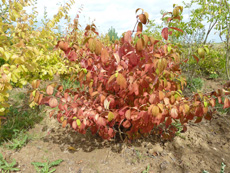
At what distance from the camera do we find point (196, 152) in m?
2.11

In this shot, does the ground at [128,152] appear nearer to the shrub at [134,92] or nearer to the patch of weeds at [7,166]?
the patch of weeds at [7,166]

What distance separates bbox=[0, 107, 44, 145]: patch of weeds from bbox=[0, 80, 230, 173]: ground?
0.18m

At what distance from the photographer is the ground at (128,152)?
191 centimetres

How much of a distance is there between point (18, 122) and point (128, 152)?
5.86 feet

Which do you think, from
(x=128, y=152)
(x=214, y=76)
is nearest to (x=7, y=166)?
(x=128, y=152)

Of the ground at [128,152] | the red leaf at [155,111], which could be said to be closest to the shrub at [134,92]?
the red leaf at [155,111]

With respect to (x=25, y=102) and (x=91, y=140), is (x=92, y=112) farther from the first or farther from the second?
(x=25, y=102)

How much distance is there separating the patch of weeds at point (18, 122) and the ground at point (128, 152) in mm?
181

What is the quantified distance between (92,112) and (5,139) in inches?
62.8

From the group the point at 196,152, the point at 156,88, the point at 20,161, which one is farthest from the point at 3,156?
the point at 196,152

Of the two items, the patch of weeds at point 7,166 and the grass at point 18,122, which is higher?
the grass at point 18,122

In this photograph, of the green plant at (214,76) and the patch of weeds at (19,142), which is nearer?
the patch of weeds at (19,142)

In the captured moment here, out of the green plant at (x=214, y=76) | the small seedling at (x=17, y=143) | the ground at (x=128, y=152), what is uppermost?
the green plant at (x=214, y=76)

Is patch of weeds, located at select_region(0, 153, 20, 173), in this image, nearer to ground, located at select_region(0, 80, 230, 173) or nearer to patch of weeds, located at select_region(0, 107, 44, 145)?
ground, located at select_region(0, 80, 230, 173)
